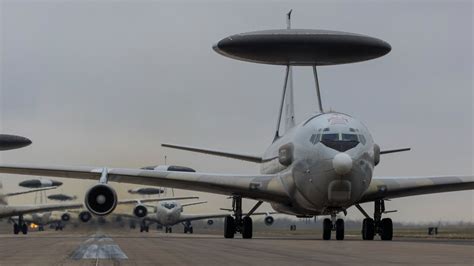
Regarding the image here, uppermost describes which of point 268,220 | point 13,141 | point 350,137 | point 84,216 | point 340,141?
point 13,141

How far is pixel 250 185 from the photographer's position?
34375 mm

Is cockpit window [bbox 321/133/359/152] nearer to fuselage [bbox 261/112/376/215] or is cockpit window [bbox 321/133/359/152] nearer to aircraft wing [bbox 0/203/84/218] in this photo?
fuselage [bbox 261/112/376/215]

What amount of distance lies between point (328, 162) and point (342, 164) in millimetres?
819

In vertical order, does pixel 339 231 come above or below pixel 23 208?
below

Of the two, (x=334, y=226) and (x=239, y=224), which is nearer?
(x=334, y=226)

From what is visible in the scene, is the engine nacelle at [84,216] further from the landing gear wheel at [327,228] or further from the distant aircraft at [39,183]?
the distant aircraft at [39,183]

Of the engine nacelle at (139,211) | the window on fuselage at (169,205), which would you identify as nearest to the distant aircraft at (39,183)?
the window on fuselage at (169,205)

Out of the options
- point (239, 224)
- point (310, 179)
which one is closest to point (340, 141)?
point (310, 179)

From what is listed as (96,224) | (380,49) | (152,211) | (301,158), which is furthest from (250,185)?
(152,211)

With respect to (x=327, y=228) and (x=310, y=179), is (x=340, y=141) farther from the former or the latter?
(x=327, y=228)

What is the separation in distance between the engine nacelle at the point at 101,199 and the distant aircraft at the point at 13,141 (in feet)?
67.5

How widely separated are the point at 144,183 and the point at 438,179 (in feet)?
41.6

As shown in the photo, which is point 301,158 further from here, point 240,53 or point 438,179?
point 240,53

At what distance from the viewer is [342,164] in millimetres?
29250
